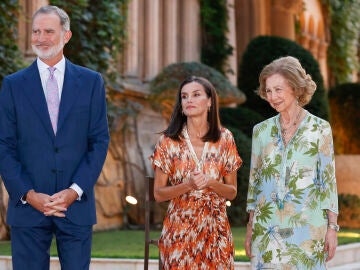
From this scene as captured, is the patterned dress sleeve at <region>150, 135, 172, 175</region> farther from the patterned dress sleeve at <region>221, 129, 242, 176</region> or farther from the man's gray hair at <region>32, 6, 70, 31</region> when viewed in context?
the man's gray hair at <region>32, 6, 70, 31</region>

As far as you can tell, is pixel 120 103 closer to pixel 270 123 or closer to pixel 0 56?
pixel 0 56

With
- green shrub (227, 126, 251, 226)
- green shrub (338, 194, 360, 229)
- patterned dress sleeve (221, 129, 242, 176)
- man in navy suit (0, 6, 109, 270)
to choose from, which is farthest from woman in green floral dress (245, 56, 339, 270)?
green shrub (338, 194, 360, 229)

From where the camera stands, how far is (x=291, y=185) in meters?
4.76

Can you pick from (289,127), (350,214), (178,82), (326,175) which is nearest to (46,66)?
(289,127)

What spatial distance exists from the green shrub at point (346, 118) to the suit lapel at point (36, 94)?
595 inches

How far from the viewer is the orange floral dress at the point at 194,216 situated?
5.06 m

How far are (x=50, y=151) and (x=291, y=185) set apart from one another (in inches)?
49.9

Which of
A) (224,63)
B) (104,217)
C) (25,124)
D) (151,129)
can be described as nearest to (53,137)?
(25,124)

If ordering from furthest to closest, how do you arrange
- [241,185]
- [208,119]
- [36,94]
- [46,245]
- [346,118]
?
1. [346,118]
2. [241,185]
3. [208,119]
4. [36,94]
5. [46,245]

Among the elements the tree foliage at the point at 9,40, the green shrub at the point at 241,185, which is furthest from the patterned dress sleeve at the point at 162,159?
the green shrub at the point at 241,185

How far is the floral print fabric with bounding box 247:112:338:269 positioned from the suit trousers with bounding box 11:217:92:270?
3.18ft

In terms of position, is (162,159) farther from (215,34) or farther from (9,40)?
(215,34)

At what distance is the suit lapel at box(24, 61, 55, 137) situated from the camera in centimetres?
450

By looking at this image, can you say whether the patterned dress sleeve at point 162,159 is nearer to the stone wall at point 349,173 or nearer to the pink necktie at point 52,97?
the pink necktie at point 52,97
